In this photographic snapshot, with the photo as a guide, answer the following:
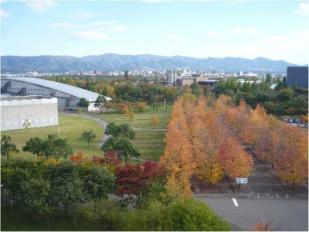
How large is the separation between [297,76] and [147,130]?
22.9m

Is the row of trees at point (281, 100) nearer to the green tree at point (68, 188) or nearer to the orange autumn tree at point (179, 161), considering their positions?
the orange autumn tree at point (179, 161)

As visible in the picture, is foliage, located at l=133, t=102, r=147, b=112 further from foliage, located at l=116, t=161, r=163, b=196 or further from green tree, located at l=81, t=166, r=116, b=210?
green tree, located at l=81, t=166, r=116, b=210

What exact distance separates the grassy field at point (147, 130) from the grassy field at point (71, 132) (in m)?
1.89

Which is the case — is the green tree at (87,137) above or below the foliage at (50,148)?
below

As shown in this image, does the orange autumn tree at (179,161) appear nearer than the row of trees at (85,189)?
No

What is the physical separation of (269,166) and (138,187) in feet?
23.6

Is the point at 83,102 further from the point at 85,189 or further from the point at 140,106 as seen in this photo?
the point at 85,189

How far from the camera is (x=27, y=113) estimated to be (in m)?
24.7

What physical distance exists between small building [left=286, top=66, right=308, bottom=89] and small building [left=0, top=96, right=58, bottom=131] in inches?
956

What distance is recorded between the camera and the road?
1031cm

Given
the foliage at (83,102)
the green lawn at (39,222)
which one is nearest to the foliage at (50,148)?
the green lawn at (39,222)

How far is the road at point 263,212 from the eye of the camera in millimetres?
10312

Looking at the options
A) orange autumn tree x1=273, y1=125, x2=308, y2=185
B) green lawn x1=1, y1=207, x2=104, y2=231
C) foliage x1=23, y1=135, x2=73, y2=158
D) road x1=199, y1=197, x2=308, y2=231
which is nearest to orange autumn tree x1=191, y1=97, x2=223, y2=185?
road x1=199, y1=197, x2=308, y2=231

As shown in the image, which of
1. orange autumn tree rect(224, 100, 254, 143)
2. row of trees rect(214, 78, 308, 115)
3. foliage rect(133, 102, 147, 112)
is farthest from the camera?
foliage rect(133, 102, 147, 112)
